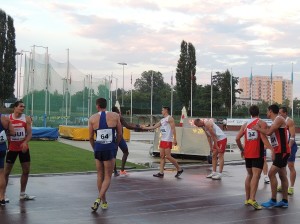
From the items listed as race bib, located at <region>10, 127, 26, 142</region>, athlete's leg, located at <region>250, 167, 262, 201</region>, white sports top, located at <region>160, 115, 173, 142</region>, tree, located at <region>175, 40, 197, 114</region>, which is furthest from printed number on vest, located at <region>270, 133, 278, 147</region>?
tree, located at <region>175, 40, 197, 114</region>

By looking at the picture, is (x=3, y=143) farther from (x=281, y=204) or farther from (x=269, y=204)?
(x=281, y=204)

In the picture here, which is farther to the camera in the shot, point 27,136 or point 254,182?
point 27,136

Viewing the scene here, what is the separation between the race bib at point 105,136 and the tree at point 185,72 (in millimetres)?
66467

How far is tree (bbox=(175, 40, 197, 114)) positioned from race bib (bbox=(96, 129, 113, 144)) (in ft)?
218

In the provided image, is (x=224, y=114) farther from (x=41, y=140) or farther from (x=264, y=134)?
(x=264, y=134)

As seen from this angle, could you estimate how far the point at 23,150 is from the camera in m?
8.52

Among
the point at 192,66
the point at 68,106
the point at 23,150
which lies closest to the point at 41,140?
the point at 68,106

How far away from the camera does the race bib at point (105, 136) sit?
26.1 ft

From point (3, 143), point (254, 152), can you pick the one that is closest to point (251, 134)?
point (254, 152)

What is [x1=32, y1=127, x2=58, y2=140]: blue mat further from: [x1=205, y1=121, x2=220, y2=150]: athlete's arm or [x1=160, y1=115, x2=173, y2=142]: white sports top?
[x1=205, y1=121, x2=220, y2=150]: athlete's arm

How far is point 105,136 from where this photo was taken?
7.96 metres

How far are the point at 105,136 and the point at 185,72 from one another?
226ft

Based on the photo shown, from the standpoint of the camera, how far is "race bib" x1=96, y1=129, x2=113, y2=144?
7.96m

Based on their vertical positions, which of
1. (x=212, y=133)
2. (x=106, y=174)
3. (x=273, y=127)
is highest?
(x=273, y=127)
